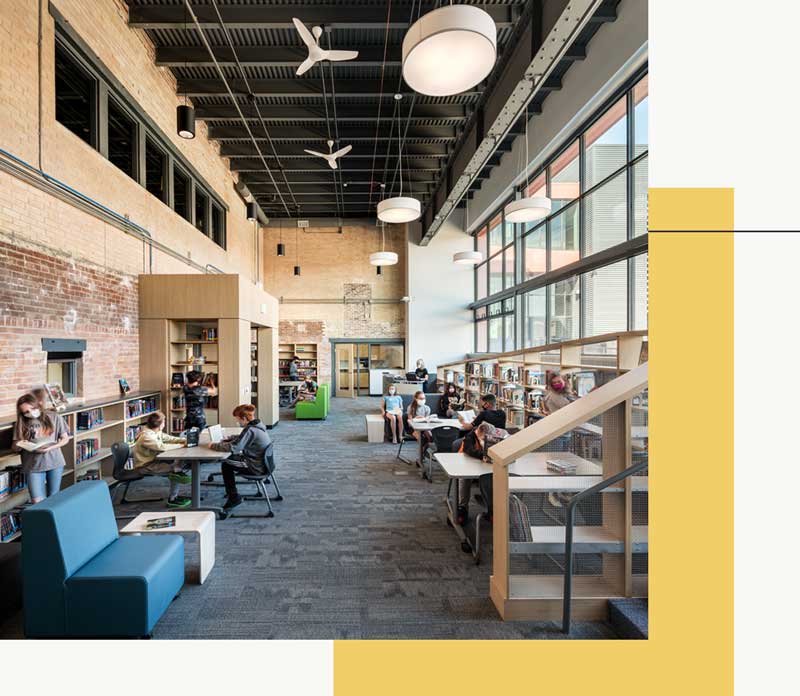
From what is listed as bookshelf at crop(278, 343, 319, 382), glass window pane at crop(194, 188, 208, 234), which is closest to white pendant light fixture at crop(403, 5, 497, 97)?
glass window pane at crop(194, 188, 208, 234)

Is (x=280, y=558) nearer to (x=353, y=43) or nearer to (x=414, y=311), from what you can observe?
(x=353, y=43)

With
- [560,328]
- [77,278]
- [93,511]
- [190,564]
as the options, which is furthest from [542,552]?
[560,328]

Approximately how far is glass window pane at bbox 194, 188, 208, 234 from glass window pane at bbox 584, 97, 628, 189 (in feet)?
27.7

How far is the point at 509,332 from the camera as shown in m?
12.1

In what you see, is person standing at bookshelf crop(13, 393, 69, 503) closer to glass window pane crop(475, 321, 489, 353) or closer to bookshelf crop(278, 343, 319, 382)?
glass window pane crop(475, 321, 489, 353)

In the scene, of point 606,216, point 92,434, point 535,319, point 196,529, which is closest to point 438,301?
point 535,319

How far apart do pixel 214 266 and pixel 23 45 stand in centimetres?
626

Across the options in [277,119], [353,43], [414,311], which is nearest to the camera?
[353,43]

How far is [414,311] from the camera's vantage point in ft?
50.1

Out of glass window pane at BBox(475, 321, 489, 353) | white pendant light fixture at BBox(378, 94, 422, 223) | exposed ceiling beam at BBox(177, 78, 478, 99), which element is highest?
exposed ceiling beam at BBox(177, 78, 478, 99)

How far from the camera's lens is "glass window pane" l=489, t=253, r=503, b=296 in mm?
12516

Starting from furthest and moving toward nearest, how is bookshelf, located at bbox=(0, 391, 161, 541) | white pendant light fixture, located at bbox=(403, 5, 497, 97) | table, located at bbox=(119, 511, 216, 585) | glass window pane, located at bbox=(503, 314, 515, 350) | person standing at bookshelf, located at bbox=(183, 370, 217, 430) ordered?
1. glass window pane, located at bbox=(503, 314, 515, 350)
2. person standing at bookshelf, located at bbox=(183, 370, 217, 430)
3. bookshelf, located at bbox=(0, 391, 161, 541)
4. table, located at bbox=(119, 511, 216, 585)
5. white pendant light fixture, located at bbox=(403, 5, 497, 97)

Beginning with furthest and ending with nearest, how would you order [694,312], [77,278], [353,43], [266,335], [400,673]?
1. [266,335]
2. [353,43]
3. [77,278]
4. [694,312]
5. [400,673]

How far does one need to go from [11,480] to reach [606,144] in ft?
29.1
